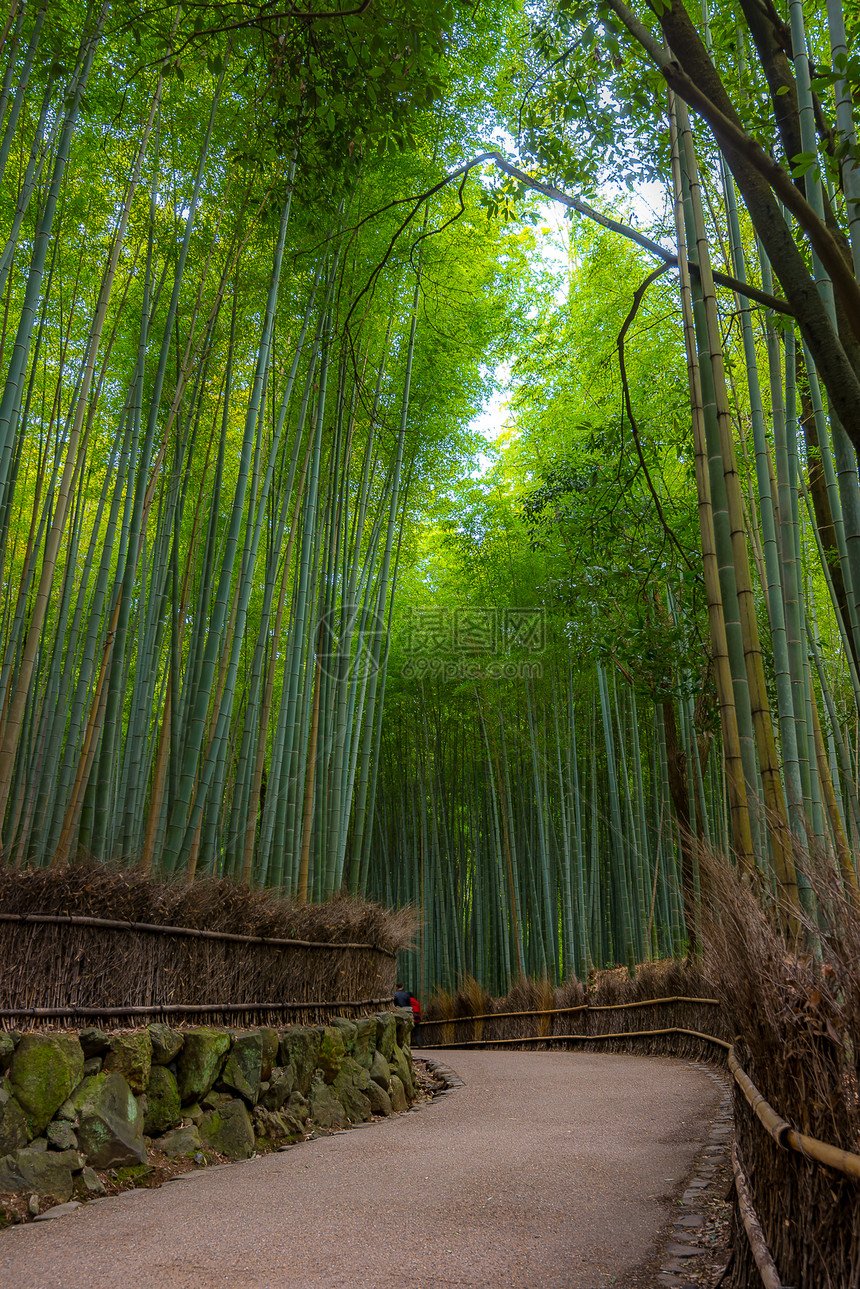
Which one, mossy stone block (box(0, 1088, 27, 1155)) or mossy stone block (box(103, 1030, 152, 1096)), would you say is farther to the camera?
mossy stone block (box(103, 1030, 152, 1096))

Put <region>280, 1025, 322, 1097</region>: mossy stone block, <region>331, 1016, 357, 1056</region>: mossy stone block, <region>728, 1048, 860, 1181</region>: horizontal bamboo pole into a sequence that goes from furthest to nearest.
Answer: <region>331, 1016, 357, 1056</region>: mossy stone block
<region>280, 1025, 322, 1097</region>: mossy stone block
<region>728, 1048, 860, 1181</region>: horizontal bamboo pole

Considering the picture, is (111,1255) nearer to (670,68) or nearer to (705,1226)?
(705,1226)

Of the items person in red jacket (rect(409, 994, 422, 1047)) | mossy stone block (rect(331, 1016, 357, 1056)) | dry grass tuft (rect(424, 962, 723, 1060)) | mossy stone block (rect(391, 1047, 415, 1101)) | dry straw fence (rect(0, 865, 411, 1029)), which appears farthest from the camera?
person in red jacket (rect(409, 994, 422, 1047))

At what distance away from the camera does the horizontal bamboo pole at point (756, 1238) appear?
1.06 metres

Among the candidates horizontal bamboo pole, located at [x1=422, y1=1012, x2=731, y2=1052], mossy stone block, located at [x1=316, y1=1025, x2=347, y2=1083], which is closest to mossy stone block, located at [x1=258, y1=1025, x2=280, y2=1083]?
mossy stone block, located at [x1=316, y1=1025, x2=347, y2=1083]

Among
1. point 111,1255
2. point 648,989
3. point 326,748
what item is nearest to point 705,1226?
point 111,1255

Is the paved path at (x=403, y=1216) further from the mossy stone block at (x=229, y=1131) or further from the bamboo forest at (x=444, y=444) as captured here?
the bamboo forest at (x=444, y=444)

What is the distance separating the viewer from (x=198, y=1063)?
9.64 ft

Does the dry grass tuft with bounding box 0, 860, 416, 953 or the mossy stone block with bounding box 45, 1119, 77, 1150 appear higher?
the dry grass tuft with bounding box 0, 860, 416, 953

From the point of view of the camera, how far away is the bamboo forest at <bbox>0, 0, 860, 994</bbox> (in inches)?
89.4

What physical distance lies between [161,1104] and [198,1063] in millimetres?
208

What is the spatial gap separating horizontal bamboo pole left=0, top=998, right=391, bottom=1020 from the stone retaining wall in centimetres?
6

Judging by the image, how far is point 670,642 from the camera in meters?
5.21

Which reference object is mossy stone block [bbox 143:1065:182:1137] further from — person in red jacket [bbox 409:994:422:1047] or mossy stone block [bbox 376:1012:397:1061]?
person in red jacket [bbox 409:994:422:1047]
